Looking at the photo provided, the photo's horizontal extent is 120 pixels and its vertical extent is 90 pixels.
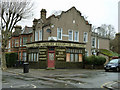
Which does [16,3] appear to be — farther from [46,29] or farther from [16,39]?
[16,39]

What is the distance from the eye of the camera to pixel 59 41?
25547 mm

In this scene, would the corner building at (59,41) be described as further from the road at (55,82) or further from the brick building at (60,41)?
the road at (55,82)

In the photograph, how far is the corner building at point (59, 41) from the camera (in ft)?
83.9

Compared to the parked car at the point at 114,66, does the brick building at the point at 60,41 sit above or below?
above

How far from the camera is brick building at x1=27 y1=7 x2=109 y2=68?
25.6 metres

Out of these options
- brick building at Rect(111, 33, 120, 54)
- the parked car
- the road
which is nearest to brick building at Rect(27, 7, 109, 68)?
the parked car

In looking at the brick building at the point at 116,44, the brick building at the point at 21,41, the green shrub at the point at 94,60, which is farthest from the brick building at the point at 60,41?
the brick building at the point at 116,44

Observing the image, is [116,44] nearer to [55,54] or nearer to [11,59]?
[55,54]

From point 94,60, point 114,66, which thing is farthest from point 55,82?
point 94,60

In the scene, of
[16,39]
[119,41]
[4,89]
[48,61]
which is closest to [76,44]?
[48,61]

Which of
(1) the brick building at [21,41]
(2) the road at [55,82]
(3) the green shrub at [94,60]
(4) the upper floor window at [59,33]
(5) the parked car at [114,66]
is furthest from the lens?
(1) the brick building at [21,41]

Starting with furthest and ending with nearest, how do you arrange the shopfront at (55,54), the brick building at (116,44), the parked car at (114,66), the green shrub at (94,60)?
the brick building at (116,44), the green shrub at (94,60), the shopfront at (55,54), the parked car at (114,66)

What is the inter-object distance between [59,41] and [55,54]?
6.40 feet

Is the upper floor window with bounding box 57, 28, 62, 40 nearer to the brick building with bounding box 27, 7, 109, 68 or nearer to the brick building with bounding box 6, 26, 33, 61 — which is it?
the brick building with bounding box 27, 7, 109, 68
